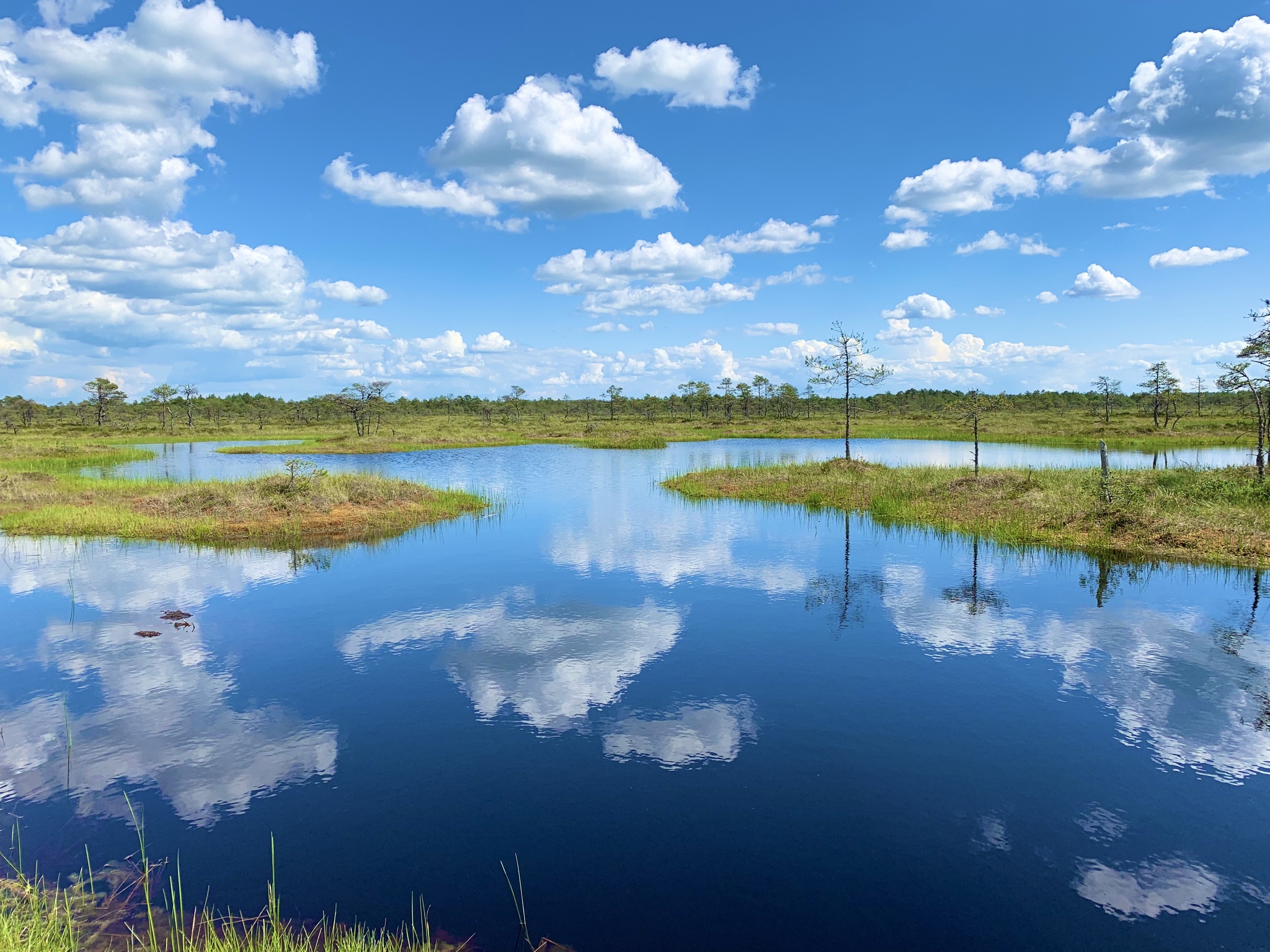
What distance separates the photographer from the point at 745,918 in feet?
25.1

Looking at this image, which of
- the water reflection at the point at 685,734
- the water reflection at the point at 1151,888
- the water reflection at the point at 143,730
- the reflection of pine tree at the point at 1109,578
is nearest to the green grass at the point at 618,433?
the water reflection at the point at 143,730

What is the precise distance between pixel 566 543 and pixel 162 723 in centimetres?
1743

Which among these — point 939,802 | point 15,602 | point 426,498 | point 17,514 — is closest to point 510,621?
point 939,802

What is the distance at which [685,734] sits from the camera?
12047 millimetres

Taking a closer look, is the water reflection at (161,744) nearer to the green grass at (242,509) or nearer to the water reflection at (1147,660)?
the water reflection at (1147,660)

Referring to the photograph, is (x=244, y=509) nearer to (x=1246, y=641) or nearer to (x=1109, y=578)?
(x=1109, y=578)

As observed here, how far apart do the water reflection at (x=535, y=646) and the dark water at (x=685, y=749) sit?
0.33 ft

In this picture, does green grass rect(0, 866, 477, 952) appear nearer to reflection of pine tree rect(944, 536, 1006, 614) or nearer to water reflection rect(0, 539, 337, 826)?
water reflection rect(0, 539, 337, 826)

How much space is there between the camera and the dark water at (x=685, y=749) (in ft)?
26.2

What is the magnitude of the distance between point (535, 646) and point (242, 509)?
2402 centimetres

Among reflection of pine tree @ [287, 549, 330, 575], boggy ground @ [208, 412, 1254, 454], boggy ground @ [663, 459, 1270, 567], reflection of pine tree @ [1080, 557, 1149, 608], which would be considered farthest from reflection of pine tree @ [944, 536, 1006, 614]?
boggy ground @ [208, 412, 1254, 454]

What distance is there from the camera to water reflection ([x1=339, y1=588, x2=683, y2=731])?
1348 cm

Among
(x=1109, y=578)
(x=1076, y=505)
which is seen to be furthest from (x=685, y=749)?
(x=1076, y=505)

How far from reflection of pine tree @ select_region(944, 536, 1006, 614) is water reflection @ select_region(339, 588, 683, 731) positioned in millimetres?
8276
